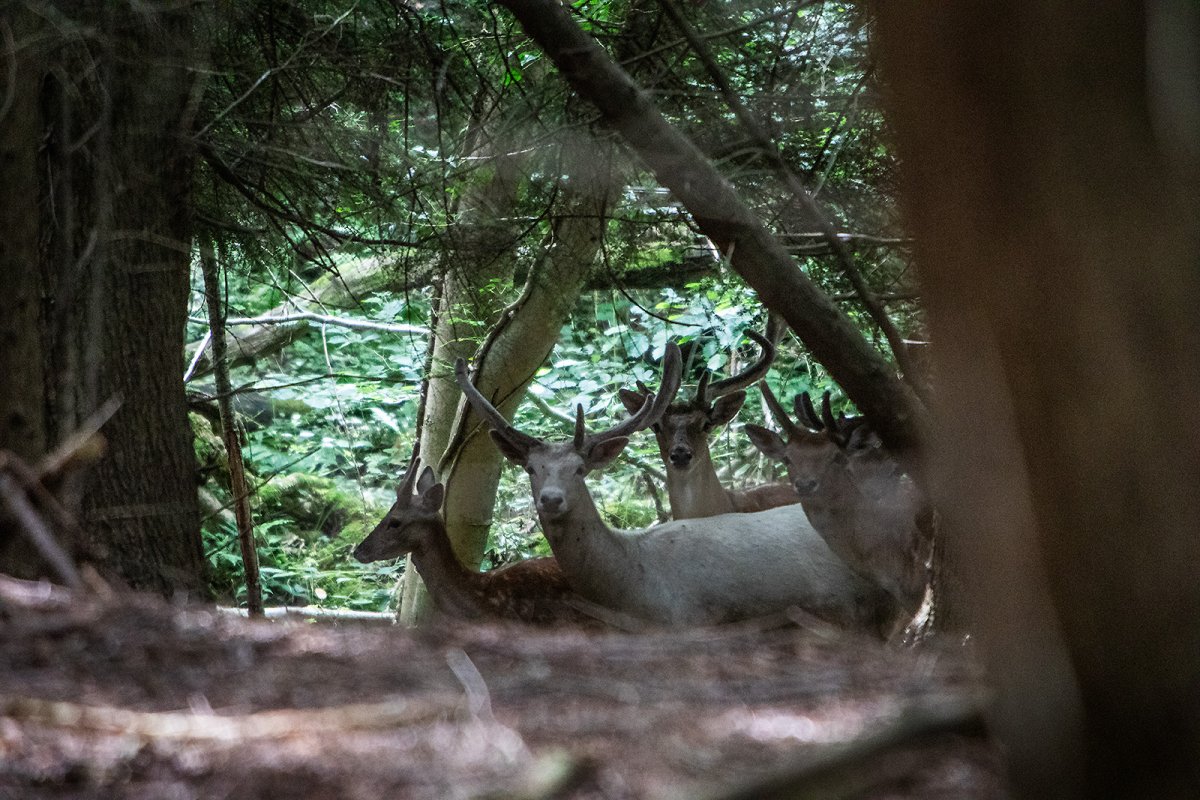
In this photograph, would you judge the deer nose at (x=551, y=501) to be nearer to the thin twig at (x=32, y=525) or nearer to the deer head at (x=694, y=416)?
the deer head at (x=694, y=416)

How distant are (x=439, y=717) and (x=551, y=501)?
4.97 meters

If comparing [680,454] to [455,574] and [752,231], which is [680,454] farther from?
[752,231]

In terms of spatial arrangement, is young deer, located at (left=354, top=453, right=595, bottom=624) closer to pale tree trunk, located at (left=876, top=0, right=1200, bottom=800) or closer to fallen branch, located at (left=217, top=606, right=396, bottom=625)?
fallen branch, located at (left=217, top=606, right=396, bottom=625)

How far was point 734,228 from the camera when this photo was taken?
14.2 ft

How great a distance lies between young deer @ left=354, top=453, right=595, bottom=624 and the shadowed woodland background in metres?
1.36

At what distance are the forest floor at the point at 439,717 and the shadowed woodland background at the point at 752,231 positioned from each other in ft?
1.39

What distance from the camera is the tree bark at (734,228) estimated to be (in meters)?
4.28

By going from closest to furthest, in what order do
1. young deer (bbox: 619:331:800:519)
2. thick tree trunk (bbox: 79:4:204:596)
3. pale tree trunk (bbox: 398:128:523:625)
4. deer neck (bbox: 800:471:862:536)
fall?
thick tree trunk (bbox: 79:4:204:596), pale tree trunk (bbox: 398:128:523:625), deer neck (bbox: 800:471:862:536), young deer (bbox: 619:331:800:519)

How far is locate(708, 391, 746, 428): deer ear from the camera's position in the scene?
31.6 ft

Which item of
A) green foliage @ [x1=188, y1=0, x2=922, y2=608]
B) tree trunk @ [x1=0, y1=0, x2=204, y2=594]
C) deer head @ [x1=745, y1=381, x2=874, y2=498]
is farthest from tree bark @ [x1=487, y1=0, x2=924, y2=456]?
deer head @ [x1=745, y1=381, x2=874, y2=498]

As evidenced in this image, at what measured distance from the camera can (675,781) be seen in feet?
7.61

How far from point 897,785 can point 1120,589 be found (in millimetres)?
717

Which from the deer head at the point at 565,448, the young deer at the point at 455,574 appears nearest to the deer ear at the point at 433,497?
the young deer at the point at 455,574

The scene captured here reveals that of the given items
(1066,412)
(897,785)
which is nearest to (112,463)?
(897,785)
